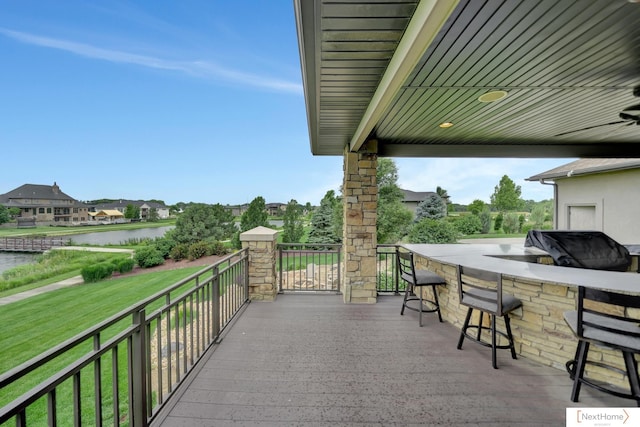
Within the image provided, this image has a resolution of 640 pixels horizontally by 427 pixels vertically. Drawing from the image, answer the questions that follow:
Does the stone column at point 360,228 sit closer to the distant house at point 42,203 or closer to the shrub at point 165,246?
the shrub at point 165,246

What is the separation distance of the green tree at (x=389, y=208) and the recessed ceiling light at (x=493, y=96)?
8.92m

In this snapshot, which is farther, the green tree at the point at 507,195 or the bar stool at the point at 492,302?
the green tree at the point at 507,195

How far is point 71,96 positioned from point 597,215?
3514 centimetres

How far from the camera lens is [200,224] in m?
17.2

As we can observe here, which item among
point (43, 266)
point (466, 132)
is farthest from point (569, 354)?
point (43, 266)

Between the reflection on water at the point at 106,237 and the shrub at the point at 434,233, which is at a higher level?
the shrub at the point at 434,233

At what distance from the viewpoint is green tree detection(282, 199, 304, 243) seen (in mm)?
15781

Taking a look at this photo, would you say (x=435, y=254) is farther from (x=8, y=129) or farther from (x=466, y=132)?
(x=8, y=129)

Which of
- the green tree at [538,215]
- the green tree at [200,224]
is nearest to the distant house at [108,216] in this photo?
the green tree at [200,224]

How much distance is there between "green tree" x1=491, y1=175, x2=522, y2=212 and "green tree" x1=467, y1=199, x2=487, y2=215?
1268 millimetres

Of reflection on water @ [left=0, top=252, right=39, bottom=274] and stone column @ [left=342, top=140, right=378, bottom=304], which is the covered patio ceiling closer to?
stone column @ [left=342, top=140, right=378, bottom=304]

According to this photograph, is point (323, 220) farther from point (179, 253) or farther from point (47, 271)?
point (47, 271)

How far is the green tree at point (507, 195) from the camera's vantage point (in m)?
20.2

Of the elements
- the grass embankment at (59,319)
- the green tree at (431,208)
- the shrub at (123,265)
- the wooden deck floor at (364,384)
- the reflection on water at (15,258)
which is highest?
the green tree at (431,208)
